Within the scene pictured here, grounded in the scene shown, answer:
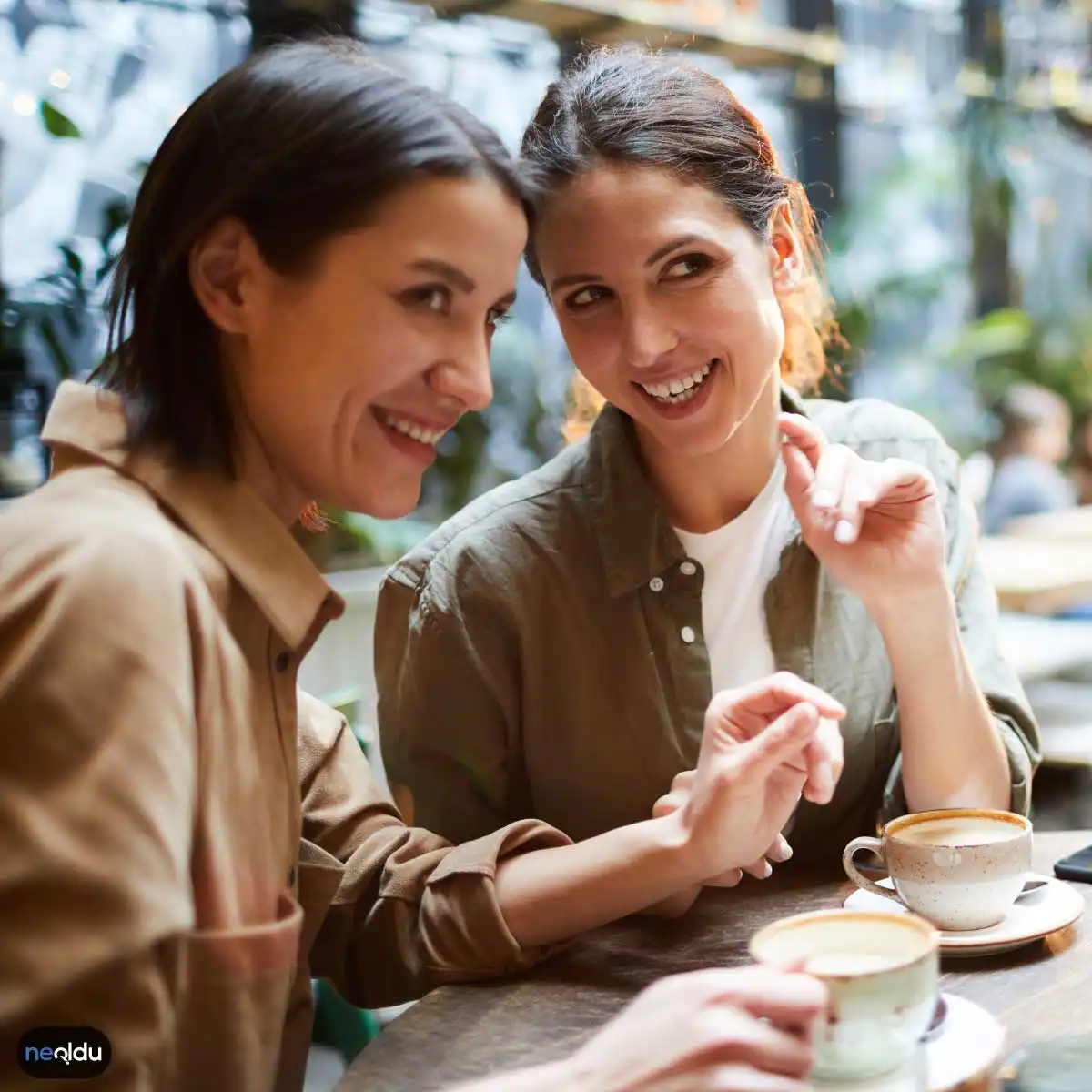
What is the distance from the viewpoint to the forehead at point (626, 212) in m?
1.33

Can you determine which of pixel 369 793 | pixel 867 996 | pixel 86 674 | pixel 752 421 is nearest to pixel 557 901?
pixel 369 793

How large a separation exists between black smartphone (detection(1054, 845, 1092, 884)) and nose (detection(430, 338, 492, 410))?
71cm

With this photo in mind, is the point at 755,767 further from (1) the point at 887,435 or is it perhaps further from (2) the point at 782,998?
(1) the point at 887,435

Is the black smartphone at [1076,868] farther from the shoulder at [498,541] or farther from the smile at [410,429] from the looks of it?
the smile at [410,429]

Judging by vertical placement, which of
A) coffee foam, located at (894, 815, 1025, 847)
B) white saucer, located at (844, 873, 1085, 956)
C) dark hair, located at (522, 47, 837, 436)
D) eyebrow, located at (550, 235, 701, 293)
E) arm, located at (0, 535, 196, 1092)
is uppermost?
dark hair, located at (522, 47, 837, 436)

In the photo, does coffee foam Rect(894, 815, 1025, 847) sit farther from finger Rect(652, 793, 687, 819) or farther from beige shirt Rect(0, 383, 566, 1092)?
beige shirt Rect(0, 383, 566, 1092)

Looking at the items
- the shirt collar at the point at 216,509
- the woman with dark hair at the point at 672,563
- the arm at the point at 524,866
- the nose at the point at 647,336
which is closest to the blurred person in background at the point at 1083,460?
the woman with dark hair at the point at 672,563

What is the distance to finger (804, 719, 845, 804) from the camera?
1093 millimetres

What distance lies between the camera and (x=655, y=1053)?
740mm

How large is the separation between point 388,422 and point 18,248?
212 cm

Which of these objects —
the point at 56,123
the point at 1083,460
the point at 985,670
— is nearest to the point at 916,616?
the point at 985,670

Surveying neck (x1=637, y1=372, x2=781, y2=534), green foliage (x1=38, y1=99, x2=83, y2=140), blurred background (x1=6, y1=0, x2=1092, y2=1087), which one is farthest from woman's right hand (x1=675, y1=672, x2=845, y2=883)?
green foliage (x1=38, y1=99, x2=83, y2=140)

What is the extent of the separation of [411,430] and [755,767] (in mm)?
381

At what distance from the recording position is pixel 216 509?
3.00ft
